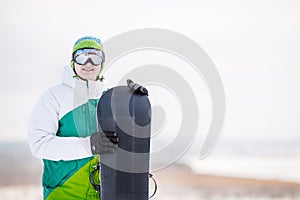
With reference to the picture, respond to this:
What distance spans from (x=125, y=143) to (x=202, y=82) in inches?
81.7

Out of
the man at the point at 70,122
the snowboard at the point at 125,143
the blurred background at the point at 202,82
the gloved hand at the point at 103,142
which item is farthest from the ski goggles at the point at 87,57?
the blurred background at the point at 202,82

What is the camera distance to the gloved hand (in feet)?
5.36

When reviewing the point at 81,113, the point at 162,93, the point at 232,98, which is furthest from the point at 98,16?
the point at 81,113

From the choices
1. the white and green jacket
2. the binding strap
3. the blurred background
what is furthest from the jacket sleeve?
the blurred background

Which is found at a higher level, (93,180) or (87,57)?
(87,57)

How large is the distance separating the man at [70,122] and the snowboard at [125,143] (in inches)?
3.9

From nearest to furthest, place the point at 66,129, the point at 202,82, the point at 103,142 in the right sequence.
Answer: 1. the point at 103,142
2. the point at 66,129
3. the point at 202,82

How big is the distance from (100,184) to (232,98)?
3513 mm

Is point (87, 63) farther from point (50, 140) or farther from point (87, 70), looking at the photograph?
point (50, 140)

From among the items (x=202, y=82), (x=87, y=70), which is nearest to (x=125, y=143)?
(x=87, y=70)

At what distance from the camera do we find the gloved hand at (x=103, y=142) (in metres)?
1.63

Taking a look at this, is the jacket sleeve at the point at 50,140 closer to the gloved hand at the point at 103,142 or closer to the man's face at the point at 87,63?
the gloved hand at the point at 103,142

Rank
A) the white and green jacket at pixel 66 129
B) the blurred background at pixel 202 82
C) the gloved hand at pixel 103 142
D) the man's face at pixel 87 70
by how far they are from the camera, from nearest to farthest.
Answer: the gloved hand at pixel 103 142 < the white and green jacket at pixel 66 129 < the man's face at pixel 87 70 < the blurred background at pixel 202 82

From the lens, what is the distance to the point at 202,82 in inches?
146
